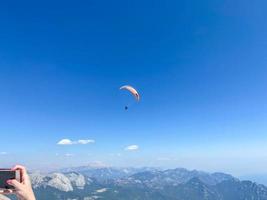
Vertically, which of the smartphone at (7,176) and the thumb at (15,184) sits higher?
the smartphone at (7,176)

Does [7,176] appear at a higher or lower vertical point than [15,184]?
higher

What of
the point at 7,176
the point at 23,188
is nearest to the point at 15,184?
the point at 23,188

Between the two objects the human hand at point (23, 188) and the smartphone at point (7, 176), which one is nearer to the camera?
the human hand at point (23, 188)

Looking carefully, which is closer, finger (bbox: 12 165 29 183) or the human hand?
the human hand

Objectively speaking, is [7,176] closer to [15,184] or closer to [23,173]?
[23,173]

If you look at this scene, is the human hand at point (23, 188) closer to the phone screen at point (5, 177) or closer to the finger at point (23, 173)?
the finger at point (23, 173)

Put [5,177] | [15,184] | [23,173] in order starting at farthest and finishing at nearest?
[23,173] → [5,177] → [15,184]

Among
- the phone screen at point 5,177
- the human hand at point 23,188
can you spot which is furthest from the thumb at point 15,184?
the phone screen at point 5,177

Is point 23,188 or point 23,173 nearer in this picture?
point 23,188

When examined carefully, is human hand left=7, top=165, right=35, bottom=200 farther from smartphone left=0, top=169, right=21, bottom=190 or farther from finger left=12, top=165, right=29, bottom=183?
smartphone left=0, top=169, right=21, bottom=190

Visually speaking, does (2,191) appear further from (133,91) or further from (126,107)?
(126,107)


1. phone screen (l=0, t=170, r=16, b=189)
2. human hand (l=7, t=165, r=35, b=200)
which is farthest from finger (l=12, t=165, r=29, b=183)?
phone screen (l=0, t=170, r=16, b=189)
